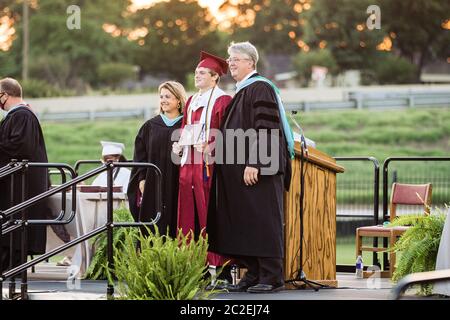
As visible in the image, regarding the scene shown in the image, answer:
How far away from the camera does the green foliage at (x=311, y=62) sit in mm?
55156

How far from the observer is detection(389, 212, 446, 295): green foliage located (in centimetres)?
1102

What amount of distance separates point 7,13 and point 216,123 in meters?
51.7

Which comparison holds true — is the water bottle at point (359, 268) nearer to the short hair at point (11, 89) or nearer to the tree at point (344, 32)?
the short hair at point (11, 89)

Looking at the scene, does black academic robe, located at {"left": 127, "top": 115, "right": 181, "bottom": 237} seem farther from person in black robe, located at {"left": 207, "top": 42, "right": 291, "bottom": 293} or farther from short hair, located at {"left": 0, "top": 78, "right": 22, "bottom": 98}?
short hair, located at {"left": 0, "top": 78, "right": 22, "bottom": 98}

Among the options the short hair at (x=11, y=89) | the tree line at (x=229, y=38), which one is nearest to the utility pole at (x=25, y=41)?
the tree line at (x=229, y=38)

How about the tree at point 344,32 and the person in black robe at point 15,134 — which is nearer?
the person in black robe at point 15,134

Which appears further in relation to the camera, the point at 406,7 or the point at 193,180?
the point at 406,7

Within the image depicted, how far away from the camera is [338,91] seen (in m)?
49.5

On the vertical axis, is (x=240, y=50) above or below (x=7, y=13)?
below

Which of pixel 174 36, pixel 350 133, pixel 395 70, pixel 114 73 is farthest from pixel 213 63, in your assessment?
pixel 174 36

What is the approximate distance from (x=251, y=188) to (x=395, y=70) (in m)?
46.9

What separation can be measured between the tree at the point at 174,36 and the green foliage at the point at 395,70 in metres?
12.8
